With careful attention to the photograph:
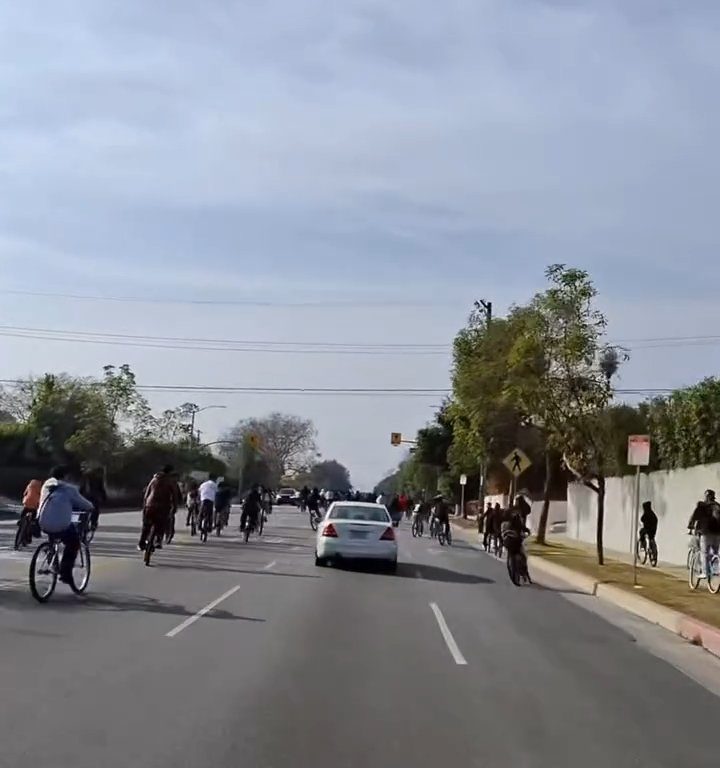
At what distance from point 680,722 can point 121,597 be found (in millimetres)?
9544

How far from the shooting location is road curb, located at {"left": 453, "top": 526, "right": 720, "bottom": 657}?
15570mm

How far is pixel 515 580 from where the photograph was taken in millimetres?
23891

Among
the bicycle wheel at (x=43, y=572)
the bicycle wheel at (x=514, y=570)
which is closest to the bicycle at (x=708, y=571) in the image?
the bicycle wheel at (x=514, y=570)

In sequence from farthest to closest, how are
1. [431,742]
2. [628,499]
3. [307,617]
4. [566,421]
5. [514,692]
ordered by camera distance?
[628,499] → [566,421] → [307,617] → [514,692] → [431,742]

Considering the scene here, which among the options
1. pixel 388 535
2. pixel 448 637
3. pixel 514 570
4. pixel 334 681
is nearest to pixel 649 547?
pixel 514 570

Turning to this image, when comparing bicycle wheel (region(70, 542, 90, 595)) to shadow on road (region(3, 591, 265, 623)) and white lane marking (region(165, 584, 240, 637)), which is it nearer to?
shadow on road (region(3, 591, 265, 623))

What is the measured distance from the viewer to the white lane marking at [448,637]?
42.9ft

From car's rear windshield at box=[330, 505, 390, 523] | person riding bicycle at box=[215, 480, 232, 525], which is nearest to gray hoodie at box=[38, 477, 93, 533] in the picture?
car's rear windshield at box=[330, 505, 390, 523]

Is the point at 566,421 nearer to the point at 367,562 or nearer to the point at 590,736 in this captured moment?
the point at 367,562

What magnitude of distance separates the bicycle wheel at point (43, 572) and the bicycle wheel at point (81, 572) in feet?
1.45

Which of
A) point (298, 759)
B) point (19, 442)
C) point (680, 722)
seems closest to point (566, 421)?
point (680, 722)

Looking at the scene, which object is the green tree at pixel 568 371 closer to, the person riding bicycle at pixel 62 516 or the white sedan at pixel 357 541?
the white sedan at pixel 357 541

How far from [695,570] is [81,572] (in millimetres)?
11525

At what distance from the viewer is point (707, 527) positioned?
72.3 feet
